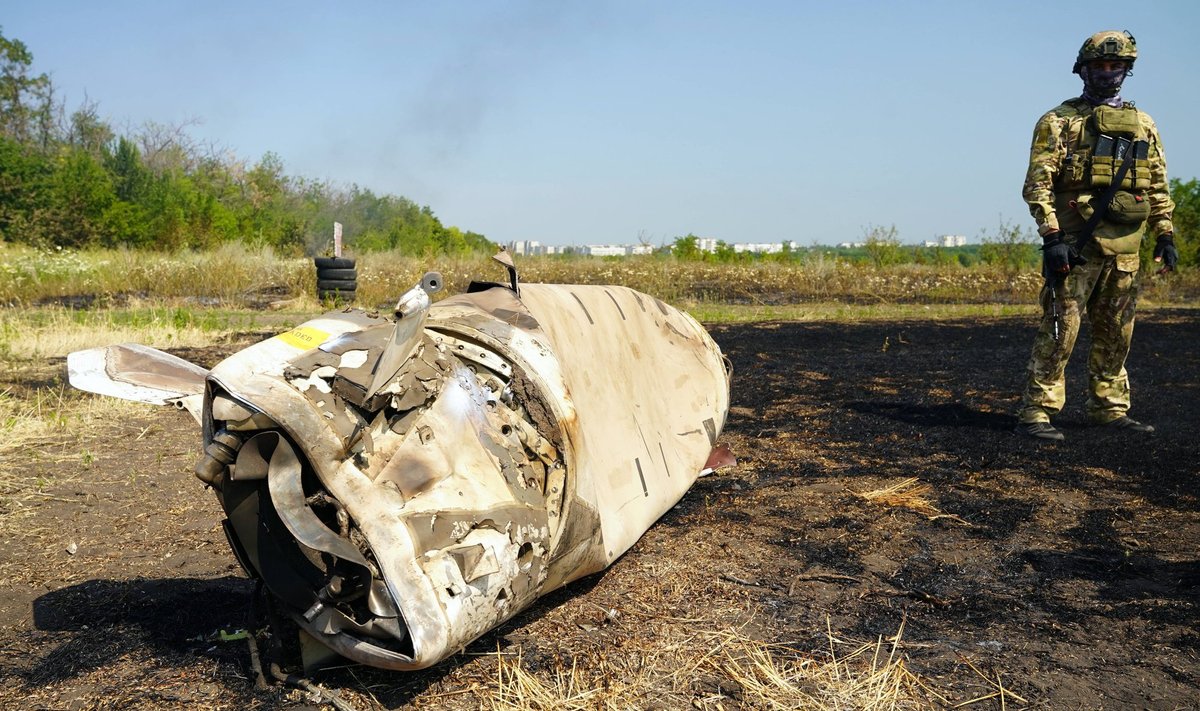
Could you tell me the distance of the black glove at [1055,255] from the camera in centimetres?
573

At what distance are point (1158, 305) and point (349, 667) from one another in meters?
18.9

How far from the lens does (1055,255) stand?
575cm

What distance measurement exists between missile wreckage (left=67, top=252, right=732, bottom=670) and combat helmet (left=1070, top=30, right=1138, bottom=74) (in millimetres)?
4490

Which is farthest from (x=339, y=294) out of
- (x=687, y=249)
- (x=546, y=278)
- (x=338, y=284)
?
(x=687, y=249)

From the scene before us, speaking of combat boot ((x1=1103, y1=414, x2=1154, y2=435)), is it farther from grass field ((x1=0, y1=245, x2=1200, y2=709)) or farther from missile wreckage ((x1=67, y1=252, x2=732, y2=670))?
missile wreckage ((x1=67, y1=252, x2=732, y2=670))

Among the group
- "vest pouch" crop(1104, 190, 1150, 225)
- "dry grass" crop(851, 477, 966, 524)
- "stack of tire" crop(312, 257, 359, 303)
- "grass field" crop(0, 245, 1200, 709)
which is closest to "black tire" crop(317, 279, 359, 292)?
"stack of tire" crop(312, 257, 359, 303)

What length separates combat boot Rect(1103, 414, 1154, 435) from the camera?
19.9 ft

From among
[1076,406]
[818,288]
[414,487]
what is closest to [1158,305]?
[818,288]

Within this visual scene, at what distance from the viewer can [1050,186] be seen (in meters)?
5.89

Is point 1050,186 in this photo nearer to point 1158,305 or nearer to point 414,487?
Result: point 414,487

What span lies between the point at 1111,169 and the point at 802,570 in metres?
3.81

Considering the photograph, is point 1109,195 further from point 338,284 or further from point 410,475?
point 338,284

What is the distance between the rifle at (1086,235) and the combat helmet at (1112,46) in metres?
0.50

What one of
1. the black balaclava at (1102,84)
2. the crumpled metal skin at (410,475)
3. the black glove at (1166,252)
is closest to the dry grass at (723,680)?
the crumpled metal skin at (410,475)
